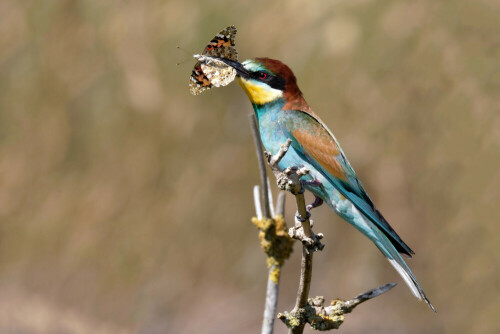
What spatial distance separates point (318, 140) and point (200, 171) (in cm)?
94

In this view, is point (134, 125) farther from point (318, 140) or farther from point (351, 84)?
point (318, 140)

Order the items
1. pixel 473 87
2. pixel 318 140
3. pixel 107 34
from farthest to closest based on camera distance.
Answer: pixel 107 34, pixel 473 87, pixel 318 140

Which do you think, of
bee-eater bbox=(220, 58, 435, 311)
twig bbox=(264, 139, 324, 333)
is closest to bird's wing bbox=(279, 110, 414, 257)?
bee-eater bbox=(220, 58, 435, 311)

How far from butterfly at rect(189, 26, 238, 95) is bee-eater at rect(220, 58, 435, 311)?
0.06 m

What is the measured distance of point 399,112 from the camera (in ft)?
6.85

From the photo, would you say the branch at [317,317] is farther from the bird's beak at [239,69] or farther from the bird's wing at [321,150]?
the bird's beak at [239,69]

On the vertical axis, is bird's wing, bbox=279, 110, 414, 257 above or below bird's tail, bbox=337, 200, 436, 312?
above

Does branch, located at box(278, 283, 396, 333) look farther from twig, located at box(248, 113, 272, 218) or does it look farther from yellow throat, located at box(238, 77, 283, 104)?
yellow throat, located at box(238, 77, 283, 104)

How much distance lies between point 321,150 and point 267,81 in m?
0.22

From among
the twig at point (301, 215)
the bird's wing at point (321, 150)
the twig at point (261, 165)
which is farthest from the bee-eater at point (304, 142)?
the twig at point (301, 215)

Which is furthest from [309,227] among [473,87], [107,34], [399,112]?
[107,34]

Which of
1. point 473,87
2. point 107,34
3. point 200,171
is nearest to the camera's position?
point 473,87

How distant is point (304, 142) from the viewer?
1466 mm

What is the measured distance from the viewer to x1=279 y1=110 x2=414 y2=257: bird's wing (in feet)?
4.78
